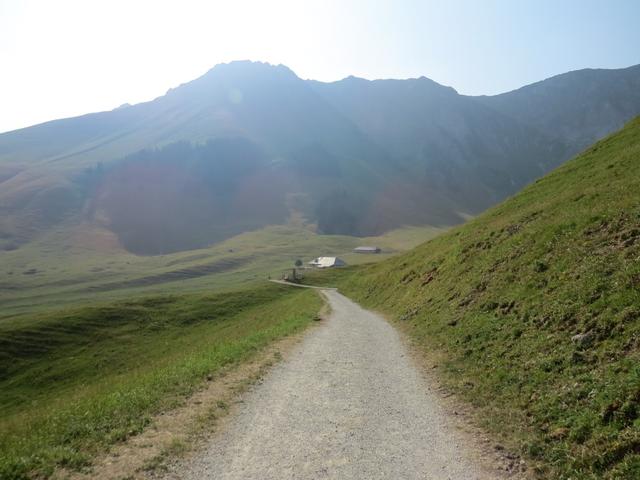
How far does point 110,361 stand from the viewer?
1871 inches

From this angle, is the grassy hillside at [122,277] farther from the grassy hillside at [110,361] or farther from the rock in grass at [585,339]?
the rock in grass at [585,339]

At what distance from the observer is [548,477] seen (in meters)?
9.20

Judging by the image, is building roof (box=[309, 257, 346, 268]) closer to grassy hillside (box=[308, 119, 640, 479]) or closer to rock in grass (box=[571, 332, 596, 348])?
grassy hillside (box=[308, 119, 640, 479])

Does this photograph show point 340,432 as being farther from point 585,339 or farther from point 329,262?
point 329,262

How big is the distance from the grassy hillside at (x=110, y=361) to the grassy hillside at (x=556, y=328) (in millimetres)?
11024

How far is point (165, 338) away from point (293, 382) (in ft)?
142

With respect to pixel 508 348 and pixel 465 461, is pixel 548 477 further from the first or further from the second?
pixel 508 348

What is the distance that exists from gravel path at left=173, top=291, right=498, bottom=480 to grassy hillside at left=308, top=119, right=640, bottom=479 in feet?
5.82

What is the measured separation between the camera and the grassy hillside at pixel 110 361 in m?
12.1

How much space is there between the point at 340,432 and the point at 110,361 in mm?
44034

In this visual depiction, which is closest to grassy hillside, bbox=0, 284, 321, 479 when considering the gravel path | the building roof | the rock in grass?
the gravel path

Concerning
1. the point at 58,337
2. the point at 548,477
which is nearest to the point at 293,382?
the point at 548,477

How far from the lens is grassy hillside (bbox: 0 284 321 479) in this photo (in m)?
12.1

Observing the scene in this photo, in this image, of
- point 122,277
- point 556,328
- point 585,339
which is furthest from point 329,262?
point 585,339
